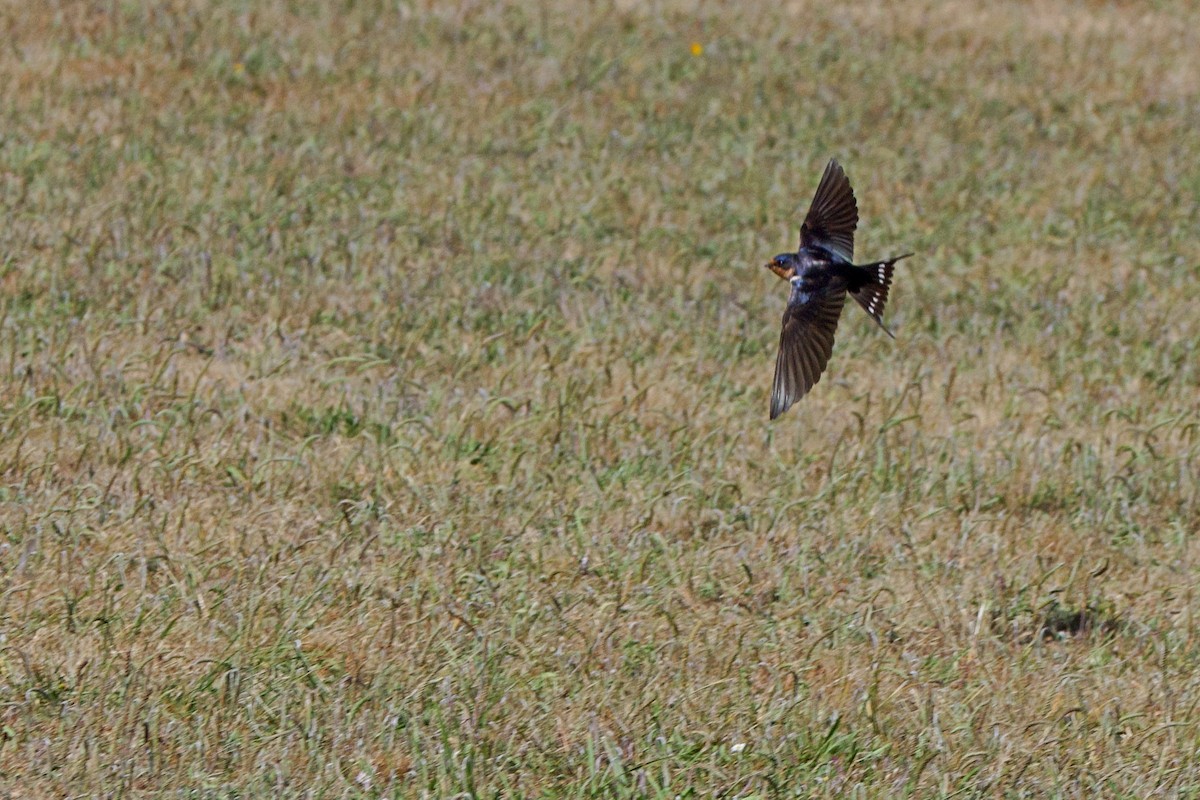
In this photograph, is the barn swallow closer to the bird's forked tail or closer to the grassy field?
the bird's forked tail

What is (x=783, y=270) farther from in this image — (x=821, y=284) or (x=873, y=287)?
(x=873, y=287)

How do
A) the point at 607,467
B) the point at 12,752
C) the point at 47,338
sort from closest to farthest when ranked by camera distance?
the point at 12,752, the point at 607,467, the point at 47,338

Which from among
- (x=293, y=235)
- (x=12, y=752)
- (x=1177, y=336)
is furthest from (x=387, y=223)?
(x=12, y=752)

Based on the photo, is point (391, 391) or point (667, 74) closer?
point (391, 391)

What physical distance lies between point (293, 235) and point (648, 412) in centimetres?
309

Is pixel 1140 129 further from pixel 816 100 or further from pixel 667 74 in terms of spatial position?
pixel 667 74

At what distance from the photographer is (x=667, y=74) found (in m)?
14.4

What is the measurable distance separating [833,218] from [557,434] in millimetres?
1639

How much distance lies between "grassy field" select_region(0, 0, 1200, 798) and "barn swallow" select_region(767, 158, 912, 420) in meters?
0.86

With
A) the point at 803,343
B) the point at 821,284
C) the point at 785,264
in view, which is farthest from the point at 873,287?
the point at 803,343

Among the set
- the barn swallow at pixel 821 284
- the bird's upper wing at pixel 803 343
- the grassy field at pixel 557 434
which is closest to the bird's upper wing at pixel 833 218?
the barn swallow at pixel 821 284

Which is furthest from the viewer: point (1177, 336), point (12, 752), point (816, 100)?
point (816, 100)

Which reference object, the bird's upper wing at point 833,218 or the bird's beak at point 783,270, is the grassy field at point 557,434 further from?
the bird's upper wing at point 833,218

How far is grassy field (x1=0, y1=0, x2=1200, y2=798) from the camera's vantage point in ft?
16.1
